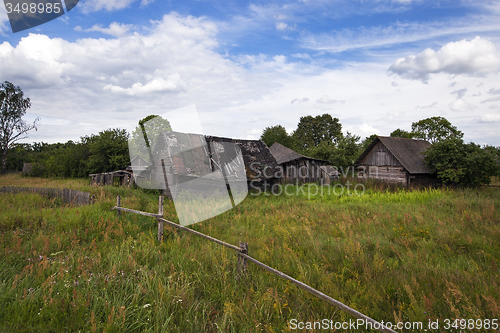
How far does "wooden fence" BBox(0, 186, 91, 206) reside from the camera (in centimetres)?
1112

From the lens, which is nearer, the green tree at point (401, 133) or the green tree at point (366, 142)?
the green tree at point (366, 142)

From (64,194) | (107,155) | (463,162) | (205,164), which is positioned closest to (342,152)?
(463,162)

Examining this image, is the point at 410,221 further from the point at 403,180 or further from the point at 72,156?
the point at 72,156

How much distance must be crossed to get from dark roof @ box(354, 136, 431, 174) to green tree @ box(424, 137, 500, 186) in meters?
1.33

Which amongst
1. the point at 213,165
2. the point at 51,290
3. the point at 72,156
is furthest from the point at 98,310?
the point at 72,156

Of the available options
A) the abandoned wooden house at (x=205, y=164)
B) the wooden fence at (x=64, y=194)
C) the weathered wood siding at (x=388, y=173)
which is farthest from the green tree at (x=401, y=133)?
the wooden fence at (x=64, y=194)

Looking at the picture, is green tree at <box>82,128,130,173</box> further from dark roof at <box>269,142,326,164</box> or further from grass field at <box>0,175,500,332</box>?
grass field at <box>0,175,500,332</box>

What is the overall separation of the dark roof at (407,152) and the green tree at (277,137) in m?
19.4

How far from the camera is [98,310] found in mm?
3428

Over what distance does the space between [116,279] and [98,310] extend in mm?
831

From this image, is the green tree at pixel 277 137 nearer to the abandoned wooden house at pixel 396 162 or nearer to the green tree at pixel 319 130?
the green tree at pixel 319 130

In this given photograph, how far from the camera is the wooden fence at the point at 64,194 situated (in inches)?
438

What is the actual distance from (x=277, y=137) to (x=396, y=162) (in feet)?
78.9

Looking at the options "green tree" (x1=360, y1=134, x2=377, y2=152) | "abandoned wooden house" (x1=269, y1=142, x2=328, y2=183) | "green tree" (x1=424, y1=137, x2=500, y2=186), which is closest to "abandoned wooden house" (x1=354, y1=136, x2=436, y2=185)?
"green tree" (x1=424, y1=137, x2=500, y2=186)
